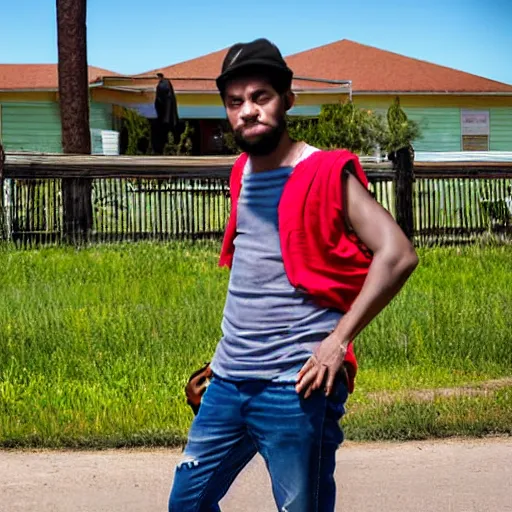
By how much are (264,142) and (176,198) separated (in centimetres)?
1078

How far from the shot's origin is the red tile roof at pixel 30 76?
1082 inches

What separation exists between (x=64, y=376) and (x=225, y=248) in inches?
156

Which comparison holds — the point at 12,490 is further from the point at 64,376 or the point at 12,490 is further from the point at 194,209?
the point at 194,209

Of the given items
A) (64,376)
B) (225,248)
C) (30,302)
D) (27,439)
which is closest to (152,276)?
(30,302)

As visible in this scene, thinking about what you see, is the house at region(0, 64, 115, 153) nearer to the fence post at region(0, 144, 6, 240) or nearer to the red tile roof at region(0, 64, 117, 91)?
the red tile roof at region(0, 64, 117, 91)

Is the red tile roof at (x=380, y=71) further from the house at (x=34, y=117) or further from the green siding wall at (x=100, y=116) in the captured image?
the house at (x=34, y=117)

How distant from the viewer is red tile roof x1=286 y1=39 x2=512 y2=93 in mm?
32281

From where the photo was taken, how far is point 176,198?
13.7 m

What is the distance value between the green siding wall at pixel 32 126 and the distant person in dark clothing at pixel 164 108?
10.5 ft

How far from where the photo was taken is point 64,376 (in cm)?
700

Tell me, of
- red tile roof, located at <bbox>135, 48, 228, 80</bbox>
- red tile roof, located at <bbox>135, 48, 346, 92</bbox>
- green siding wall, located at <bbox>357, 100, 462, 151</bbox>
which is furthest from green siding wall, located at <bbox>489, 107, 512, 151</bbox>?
red tile roof, located at <bbox>135, 48, 228, 80</bbox>

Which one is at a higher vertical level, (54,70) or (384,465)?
(54,70)

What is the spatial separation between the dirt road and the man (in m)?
1.79

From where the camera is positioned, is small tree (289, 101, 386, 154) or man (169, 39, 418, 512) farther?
small tree (289, 101, 386, 154)
